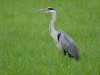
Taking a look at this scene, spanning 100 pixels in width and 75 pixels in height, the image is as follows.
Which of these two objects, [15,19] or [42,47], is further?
[15,19]

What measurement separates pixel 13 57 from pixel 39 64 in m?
0.73

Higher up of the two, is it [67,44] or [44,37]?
[67,44]

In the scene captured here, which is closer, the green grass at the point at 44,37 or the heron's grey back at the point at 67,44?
the green grass at the point at 44,37

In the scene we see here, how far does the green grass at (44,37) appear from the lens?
7707 millimetres

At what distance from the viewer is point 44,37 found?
1130cm

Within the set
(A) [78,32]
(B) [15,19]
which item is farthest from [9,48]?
(B) [15,19]

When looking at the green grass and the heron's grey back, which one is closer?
the green grass

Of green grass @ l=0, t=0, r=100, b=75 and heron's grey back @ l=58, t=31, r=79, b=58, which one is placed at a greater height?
heron's grey back @ l=58, t=31, r=79, b=58

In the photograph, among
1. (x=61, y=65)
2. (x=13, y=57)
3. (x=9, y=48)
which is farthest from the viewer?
(x=9, y=48)

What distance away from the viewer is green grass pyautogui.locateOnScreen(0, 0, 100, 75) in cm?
771

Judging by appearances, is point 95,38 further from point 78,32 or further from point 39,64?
point 39,64

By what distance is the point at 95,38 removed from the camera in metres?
11.1

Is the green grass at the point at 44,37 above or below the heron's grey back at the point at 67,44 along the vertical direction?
below

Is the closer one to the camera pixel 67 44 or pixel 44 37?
pixel 67 44
